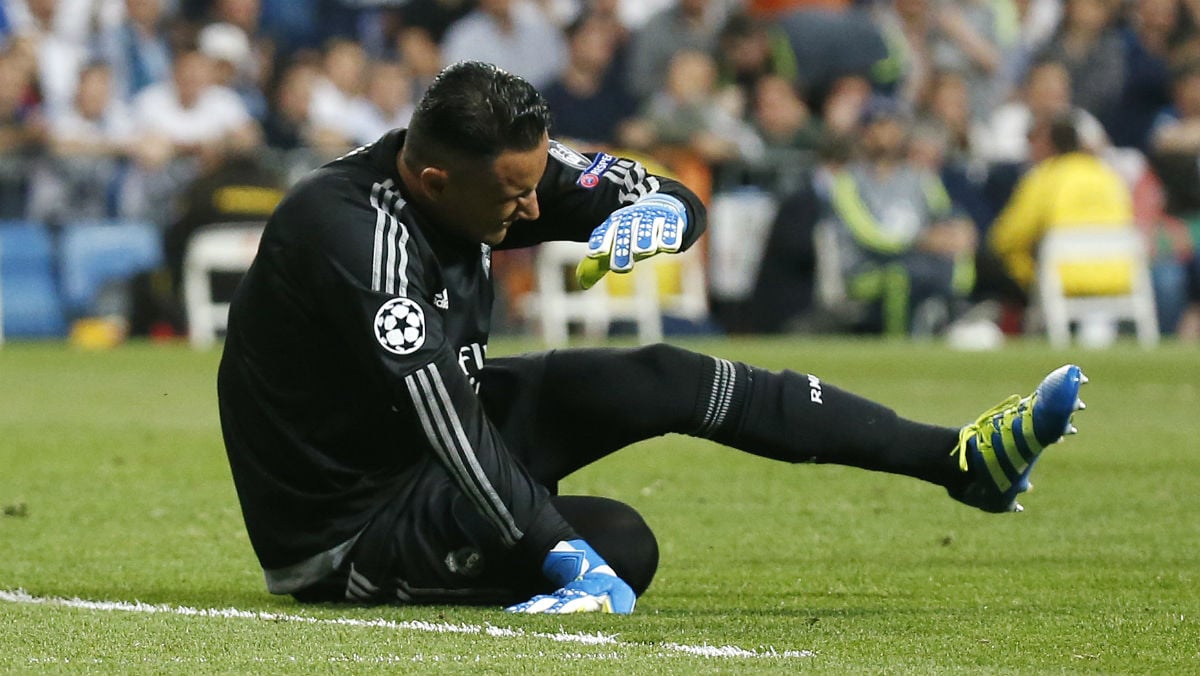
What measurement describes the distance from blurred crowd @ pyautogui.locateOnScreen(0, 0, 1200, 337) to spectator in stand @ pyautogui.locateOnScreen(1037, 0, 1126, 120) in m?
0.02

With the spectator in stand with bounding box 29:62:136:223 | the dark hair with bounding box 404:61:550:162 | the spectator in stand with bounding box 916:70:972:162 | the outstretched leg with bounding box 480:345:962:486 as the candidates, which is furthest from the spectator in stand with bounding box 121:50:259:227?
the dark hair with bounding box 404:61:550:162

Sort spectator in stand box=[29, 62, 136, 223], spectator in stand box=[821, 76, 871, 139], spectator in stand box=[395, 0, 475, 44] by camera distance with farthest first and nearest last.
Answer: spectator in stand box=[395, 0, 475, 44] < spectator in stand box=[821, 76, 871, 139] < spectator in stand box=[29, 62, 136, 223]

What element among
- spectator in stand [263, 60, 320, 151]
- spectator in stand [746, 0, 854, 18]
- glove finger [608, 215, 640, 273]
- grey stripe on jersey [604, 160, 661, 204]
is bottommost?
glove finger [608, 215, 640, 273]

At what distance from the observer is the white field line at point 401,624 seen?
4.34m

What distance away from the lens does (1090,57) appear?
19312 mm

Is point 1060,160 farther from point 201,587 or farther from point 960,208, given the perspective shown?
point 201,587

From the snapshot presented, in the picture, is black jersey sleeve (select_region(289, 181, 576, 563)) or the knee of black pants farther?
the knee of black pants

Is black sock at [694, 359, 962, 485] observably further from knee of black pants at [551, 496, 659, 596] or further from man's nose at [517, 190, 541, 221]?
man's nose at [517, 190, 541, 221]

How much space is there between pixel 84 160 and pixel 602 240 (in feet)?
42.7

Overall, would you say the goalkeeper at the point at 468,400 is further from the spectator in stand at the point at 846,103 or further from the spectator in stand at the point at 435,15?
the spectator in stand at the point at 435,15

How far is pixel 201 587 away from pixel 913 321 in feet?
40.0

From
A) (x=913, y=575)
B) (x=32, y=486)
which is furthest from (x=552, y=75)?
(x=913, y=575)

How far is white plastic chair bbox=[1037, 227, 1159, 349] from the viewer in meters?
17.2

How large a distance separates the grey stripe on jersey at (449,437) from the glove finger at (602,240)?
1.61 ft
